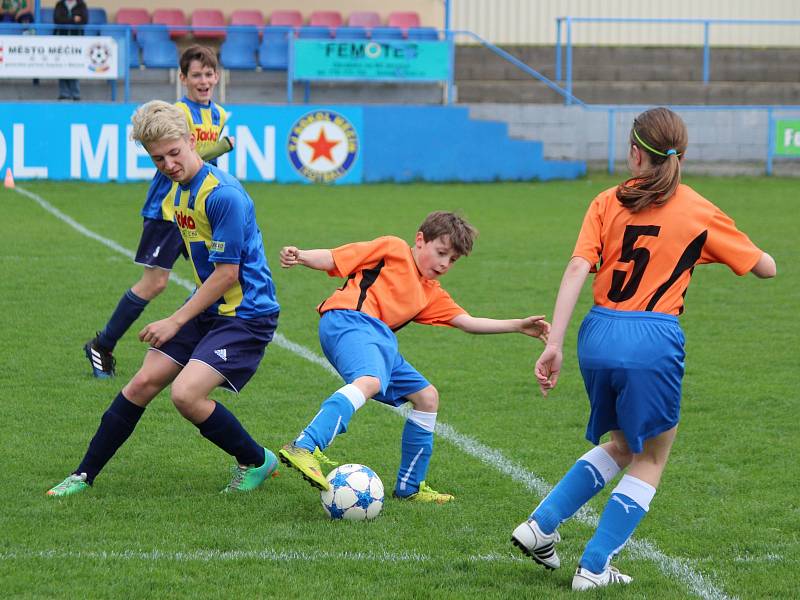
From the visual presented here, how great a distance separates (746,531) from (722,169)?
17.8m

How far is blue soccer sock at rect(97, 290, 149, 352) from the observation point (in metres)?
7.00

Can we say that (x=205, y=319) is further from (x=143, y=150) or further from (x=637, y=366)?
(x=143, y=150)

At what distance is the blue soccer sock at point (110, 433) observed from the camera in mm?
4840

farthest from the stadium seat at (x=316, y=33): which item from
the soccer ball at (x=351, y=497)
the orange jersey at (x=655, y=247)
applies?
the orange jersey at (x=655, y=247)

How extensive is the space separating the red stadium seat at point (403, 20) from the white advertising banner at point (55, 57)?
7.14 metres

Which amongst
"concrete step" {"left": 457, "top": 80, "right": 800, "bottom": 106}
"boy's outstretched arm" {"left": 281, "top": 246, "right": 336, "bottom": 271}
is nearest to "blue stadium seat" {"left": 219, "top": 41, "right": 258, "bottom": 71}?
"concrete step" {"left": 457, "top": 80, "right": 800, "bottom": 106}

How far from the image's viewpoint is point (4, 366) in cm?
715

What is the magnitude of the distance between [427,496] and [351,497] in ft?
1.45

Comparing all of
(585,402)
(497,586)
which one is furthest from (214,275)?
(585,402)

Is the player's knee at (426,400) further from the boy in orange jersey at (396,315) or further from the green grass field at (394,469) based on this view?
the green grass field at (394,469)

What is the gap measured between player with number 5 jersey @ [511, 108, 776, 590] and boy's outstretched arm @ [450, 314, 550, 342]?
68 cm

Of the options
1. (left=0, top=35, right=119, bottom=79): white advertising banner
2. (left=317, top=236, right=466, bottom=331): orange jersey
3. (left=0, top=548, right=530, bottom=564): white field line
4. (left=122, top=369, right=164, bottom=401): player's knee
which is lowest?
(left=0, top=548, right=530, bottom=564): white field line

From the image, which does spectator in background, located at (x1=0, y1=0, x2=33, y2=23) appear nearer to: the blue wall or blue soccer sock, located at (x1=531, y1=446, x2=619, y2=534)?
the blue wall

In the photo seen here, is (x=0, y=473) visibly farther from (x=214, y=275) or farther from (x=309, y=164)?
(x=309, y=164)
